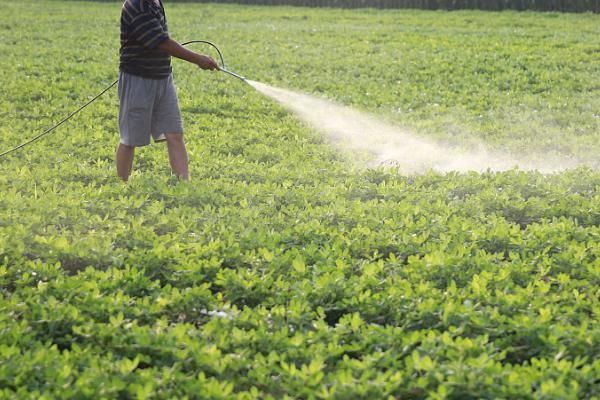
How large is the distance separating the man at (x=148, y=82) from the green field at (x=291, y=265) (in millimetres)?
347

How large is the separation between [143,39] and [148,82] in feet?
1.16

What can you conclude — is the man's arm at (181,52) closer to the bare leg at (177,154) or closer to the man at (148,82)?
the man at (148,82)

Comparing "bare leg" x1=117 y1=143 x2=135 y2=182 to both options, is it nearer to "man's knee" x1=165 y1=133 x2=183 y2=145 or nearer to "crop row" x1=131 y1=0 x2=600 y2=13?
"man's knee" x1=165 y1=133 x2=183 y2=145

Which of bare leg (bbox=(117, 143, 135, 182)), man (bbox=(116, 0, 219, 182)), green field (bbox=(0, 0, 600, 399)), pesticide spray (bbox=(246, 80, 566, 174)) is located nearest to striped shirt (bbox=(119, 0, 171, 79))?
man (bbox=(116, 0, 219, 182))

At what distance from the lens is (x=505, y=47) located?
1503cm

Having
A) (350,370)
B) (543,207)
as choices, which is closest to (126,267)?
(350,370)

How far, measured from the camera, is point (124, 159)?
6.61 meters

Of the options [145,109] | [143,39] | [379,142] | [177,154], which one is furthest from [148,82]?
[379,142]

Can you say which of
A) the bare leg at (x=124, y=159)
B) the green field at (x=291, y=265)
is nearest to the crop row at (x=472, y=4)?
the green field at (x=291, y=265)

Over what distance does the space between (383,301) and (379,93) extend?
7.82m

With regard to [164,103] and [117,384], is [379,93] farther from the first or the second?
[117,384]

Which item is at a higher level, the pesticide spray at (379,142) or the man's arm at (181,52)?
the man's arm at (181,52)

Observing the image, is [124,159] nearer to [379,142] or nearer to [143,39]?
[143,39]

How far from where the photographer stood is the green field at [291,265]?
11.4ft
